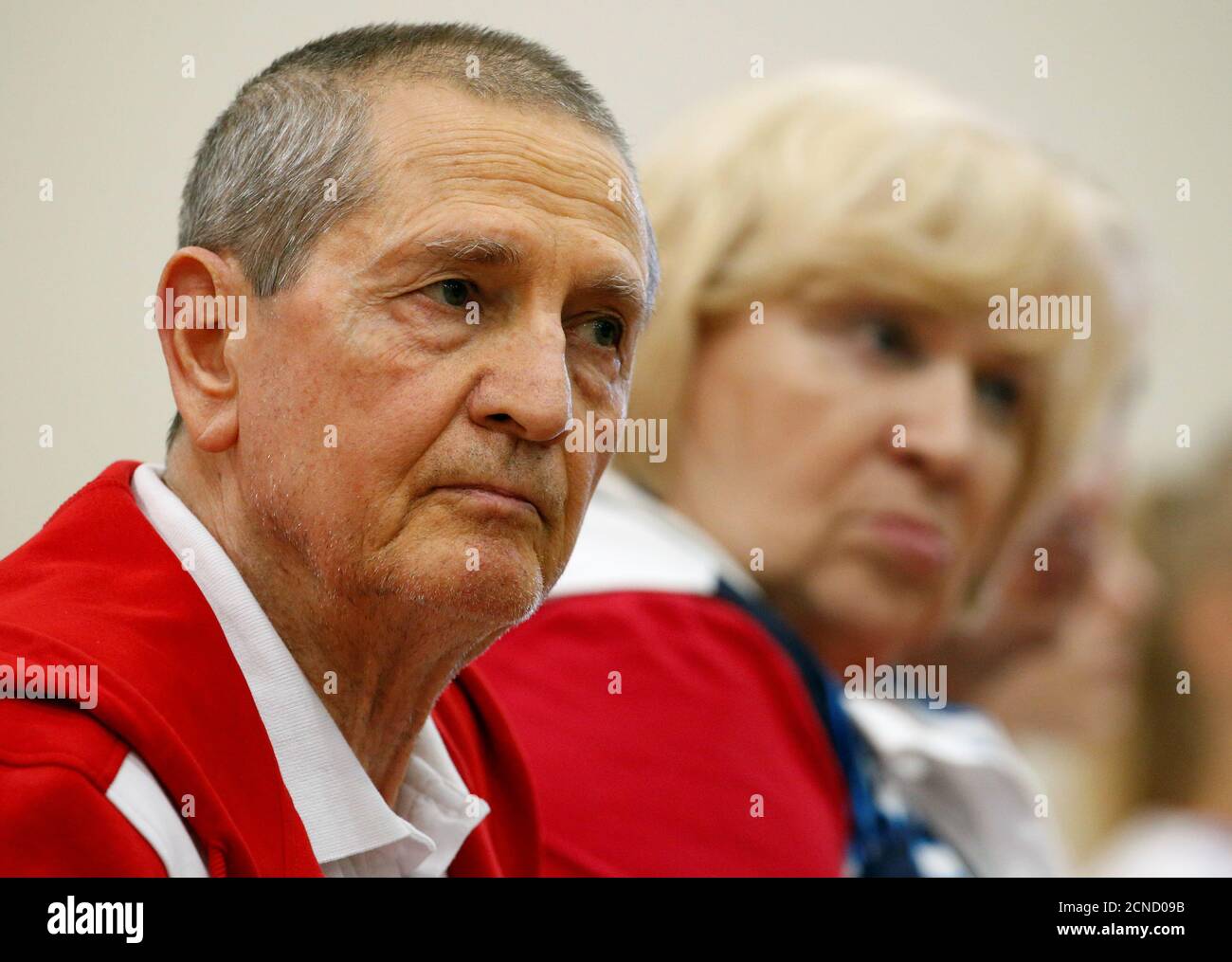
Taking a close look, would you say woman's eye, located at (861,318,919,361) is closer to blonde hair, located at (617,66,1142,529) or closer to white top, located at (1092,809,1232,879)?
blonde hair, located at (617,66,1142,529)

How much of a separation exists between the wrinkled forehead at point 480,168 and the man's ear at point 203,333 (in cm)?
12

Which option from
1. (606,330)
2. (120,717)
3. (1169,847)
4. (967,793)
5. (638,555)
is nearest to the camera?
(120,717)

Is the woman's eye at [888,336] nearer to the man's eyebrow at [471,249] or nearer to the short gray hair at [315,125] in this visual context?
the short gray hair at [315,125]

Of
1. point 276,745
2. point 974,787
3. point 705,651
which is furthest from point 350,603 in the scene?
point 974,787

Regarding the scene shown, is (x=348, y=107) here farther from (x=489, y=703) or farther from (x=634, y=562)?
(x=634, y=562)

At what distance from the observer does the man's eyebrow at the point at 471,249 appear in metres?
0.92

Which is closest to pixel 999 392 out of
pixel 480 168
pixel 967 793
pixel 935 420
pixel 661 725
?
pixel 935 420

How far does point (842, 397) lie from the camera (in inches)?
70.7

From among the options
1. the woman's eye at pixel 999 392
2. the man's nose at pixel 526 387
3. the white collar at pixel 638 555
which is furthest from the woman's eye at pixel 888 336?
the man's nose at pixel 526 387

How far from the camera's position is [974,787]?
5.78 ft

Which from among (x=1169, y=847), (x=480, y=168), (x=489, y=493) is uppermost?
(x=480, y=168)

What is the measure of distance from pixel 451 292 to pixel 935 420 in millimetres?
995

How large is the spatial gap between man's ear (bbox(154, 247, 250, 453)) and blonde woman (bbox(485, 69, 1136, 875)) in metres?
0.59

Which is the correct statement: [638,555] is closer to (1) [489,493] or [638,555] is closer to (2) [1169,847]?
(1) [489,493]
